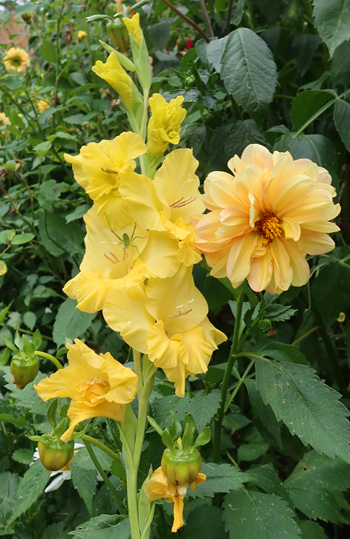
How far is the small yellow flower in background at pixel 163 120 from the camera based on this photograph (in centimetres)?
50

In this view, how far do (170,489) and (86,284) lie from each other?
7.7 inches

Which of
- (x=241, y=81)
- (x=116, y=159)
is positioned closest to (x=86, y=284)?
(x=116, y=159)

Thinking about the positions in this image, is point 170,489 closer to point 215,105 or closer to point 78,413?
point 78,413

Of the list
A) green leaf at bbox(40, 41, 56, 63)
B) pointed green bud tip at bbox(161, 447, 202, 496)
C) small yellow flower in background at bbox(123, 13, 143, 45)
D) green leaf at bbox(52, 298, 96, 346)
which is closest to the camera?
pointed green bud tip at bbox(161, 447, 202, 496)

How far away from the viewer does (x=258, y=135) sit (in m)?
0.86

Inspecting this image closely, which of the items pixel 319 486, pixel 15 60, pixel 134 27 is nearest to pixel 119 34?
pixel 134 27

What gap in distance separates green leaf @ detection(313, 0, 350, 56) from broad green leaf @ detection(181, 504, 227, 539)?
65 cm

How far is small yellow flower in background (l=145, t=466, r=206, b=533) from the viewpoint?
1.50 feet

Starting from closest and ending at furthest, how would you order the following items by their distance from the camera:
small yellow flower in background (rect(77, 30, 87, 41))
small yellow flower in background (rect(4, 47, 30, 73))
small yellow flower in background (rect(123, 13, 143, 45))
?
1. small yellow flower in background (rect(123, 13, 143, 45))
2. small yellow flower in background (rect(77, 30, 87, 41))
3. small yellow flower in background (rect(4, 47, 30, 73))

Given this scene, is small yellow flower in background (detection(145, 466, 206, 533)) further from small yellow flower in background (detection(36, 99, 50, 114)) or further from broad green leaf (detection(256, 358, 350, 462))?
small yellow flower in background (detection(36, 99, 50, 114))

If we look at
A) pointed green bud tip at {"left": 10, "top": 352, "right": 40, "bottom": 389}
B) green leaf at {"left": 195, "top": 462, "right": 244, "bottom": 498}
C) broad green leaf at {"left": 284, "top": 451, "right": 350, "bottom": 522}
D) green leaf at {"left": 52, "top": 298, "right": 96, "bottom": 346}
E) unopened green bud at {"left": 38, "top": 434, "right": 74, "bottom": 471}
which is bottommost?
broad green leaf at {"left": 284, "top": 451, "right": 350, "bottom": 522}

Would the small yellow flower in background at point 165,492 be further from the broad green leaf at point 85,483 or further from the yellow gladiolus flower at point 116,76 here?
the yellow gladiolus flower at point 116,76

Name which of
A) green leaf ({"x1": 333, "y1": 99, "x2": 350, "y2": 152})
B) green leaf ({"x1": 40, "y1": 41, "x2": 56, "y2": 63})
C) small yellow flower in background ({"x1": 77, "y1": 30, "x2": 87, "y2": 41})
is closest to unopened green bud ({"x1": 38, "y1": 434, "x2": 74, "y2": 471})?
green leaf ({"x1": 333, "y1": 99, "x2": 350, "y2": 152})

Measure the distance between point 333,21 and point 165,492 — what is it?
0.66 m
